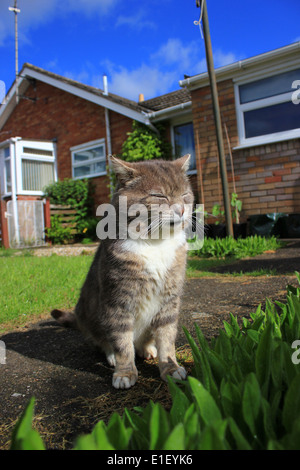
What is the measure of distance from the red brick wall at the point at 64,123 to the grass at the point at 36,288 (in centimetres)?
689

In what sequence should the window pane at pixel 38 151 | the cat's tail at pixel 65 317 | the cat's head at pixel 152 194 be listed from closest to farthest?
1. the cat's head at pixel 152 194
2. the cat's tail at pixel 65 317
3. the window pane at pixel 38 151

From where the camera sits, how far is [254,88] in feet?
28.1

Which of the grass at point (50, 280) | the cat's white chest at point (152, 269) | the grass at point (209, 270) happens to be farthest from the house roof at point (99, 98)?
the cat's white chest at point (152, 269)

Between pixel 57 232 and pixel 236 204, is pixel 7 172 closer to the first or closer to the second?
pixel 57 232

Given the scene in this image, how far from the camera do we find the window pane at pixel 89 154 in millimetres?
12686

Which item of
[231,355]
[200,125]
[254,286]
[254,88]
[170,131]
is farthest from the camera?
[170,131]

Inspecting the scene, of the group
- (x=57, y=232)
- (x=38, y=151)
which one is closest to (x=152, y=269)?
(x=57, y=232)

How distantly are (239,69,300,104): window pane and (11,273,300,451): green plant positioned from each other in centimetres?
826

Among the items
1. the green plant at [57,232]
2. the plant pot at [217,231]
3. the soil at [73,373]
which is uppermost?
the green plant at [57,232]

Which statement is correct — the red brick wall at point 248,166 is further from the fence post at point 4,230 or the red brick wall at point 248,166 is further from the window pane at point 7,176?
the window pane at point 7,176

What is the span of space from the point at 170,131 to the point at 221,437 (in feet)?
35.2

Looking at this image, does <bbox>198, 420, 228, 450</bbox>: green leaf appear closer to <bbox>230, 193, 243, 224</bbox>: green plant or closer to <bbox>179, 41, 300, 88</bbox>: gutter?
<bbox>230, 193, 243, 224</bbox>: green plant
